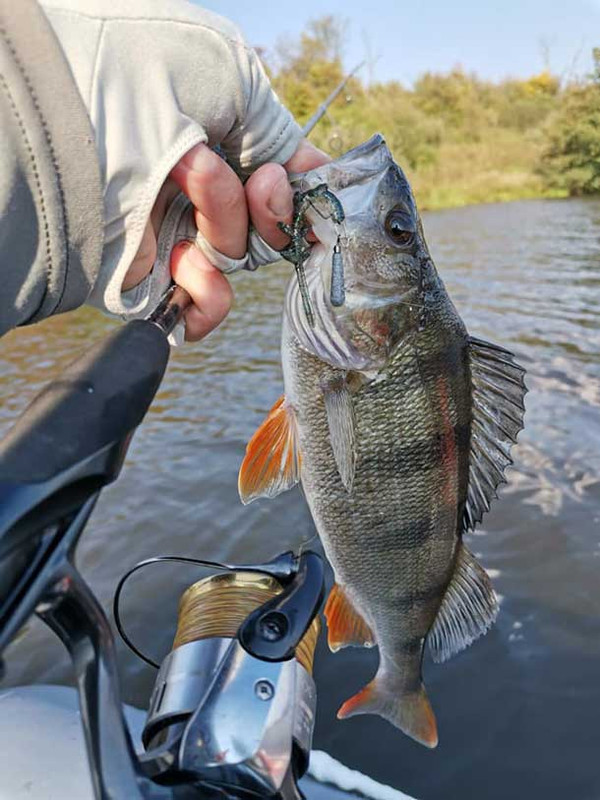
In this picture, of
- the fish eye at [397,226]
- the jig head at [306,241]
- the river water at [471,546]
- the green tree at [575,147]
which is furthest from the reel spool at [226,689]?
the green tree at [575,147]

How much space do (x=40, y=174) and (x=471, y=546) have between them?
131 inches

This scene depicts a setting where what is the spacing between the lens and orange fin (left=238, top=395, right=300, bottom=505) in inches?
66.8

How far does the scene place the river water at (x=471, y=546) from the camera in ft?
8.87

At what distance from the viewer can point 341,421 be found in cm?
158

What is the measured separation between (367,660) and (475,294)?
25.9 ft

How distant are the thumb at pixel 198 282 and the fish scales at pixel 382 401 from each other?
0.22m

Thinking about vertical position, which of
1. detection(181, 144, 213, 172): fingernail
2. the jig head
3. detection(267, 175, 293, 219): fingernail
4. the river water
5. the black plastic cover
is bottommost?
the river water

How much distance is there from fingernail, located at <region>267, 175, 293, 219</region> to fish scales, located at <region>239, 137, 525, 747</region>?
0.11 ft

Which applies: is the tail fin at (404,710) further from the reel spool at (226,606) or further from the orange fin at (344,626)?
the reel spool at (226,606)

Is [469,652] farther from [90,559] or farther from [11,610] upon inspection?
[11,610]

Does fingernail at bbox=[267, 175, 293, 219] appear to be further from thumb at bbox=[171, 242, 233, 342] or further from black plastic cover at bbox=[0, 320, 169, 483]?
black plastic cover at bbox=[0, 320, 169, 483]

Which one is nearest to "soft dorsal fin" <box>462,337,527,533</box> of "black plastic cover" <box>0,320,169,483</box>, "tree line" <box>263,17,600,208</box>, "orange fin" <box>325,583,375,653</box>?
"orange fin" <box>325,583,375,653</box>

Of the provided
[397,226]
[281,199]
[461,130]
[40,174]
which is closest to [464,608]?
[397,226]

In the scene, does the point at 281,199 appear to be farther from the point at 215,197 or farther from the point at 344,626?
the point at 344,626
